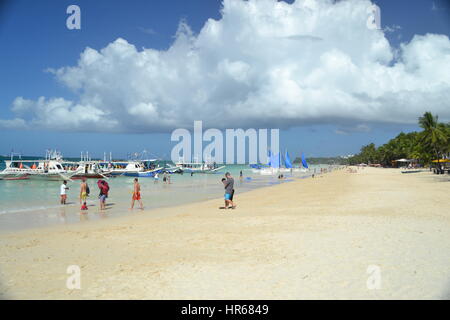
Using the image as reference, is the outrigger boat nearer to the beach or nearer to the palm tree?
the beach

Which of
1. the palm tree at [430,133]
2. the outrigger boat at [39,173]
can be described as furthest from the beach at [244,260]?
the outrigger boat at [39,173]

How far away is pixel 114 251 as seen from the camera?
8008mm

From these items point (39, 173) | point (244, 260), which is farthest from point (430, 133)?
point (39, 173)

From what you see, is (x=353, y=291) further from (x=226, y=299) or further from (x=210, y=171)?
(x=210, y=171)

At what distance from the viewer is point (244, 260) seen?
6.68 meters

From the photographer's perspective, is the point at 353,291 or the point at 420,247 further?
the point at 420,247

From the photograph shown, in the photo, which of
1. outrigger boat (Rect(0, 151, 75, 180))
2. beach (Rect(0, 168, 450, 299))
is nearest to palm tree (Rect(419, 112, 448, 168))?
beach (Rect(0, 168, 450, 299))

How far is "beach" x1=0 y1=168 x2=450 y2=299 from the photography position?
5.11 metres

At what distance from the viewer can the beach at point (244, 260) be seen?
16.8 feet

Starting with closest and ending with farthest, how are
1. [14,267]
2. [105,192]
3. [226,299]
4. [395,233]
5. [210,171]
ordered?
[226,299] → [14,267] → [395,233] → [105,192] → [210,171]

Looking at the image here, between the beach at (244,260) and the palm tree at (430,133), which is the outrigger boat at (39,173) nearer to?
the beach at (244,260)

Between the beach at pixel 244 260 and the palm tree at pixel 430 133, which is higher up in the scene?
the palm tree at pixel 430 133
